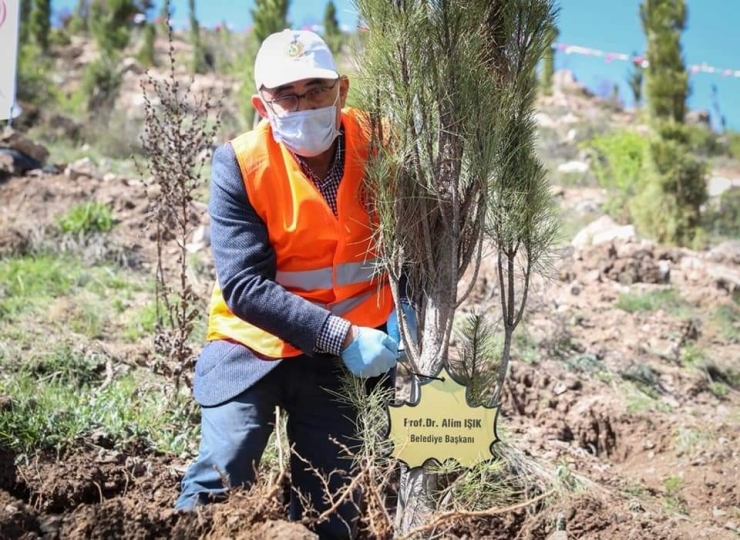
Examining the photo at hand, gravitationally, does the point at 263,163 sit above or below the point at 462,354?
above

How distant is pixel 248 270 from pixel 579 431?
8.25 feet

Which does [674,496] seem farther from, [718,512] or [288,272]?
[288,272]

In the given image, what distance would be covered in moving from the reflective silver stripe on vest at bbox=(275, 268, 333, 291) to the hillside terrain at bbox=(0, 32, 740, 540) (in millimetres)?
749

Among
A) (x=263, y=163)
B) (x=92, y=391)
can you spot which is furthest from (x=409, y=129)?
(x=92, y=391)

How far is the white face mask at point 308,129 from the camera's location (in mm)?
2467

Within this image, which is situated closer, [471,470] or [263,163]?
[471,470]

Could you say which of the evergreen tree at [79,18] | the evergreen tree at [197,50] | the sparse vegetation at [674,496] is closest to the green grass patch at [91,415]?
the sparse vegetation at [674,496]

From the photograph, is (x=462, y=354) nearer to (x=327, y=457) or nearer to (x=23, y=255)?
(x=327, y=457)

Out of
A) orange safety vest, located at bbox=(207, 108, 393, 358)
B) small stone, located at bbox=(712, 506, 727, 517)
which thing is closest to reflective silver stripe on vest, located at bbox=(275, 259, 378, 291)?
orange safety vest, located at bbox=(207, 108, 393, 358)

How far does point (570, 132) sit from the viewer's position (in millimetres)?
21344

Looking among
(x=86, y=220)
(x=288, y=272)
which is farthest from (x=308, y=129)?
(x=86, y=220)

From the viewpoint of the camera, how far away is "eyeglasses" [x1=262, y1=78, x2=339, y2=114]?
8.13 feet

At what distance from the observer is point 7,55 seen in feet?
9.48

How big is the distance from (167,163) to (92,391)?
115 cm
